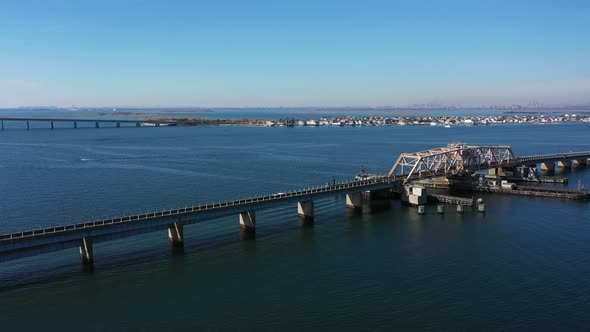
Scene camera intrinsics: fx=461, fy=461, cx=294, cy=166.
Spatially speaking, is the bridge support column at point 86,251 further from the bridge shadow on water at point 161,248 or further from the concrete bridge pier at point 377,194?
the concrete bridge pier at point 377,194

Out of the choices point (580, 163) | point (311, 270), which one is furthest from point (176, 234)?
point (580, 163)

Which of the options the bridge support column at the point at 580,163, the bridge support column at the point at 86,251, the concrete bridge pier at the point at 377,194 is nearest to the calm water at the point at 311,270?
the bridge support column at the point at 86,251

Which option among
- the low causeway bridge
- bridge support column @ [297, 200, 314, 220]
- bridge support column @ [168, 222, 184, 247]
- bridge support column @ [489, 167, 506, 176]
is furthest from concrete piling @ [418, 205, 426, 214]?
bridge support column @ [489, 167, 506, 176]

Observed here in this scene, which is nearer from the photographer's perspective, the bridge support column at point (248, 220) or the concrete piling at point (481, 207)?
the bridge support column at point (248, 220)

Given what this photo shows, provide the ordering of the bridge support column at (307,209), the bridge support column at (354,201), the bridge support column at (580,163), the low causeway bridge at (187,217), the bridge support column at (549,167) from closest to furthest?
the low causeway bridge at (187,217), the bridge support column at (307,209), the bridge support column at (354,201), the bridge support column at (549,167), the bridge support column at (580,163)

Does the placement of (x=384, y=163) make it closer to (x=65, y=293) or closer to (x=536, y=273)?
(x=536, y=273)

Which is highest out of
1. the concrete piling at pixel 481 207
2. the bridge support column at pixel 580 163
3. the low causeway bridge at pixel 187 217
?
the low causeway bridge at pixel 187 217

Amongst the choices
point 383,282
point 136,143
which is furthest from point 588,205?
point 136,143
